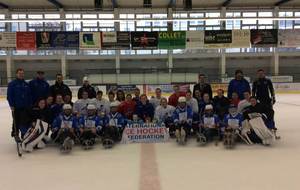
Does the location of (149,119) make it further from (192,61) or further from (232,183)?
(192,61)

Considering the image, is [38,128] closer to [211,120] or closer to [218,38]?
[211,120]

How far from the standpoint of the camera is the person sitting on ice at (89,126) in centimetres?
663

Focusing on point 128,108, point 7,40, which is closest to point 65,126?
point 128,108

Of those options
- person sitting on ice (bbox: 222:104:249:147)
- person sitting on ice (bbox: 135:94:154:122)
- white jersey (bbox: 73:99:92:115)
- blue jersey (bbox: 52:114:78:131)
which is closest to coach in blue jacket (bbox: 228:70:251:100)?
person sitting on ice (bbox: 222:104:249:147)

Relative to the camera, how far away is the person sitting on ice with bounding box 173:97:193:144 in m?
6.90

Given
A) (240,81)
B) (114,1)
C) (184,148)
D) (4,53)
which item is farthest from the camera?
(4,53)

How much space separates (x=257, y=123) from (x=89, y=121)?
3.21m

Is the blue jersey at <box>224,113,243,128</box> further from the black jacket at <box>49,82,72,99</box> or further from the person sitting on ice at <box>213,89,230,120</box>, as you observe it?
the black jacket at <box>49,82,72,99</box>

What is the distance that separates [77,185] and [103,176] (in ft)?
1.54

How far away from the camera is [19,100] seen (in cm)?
668

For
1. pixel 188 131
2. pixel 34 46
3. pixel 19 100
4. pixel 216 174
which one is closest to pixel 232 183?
pixel 216 174

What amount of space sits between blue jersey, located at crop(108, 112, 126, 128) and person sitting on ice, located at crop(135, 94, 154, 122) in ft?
1.52

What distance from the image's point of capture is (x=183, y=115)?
7.16 m

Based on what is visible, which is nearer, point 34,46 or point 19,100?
point 19,100
